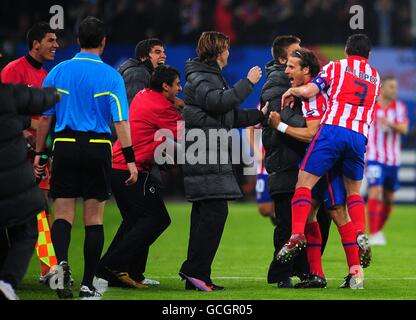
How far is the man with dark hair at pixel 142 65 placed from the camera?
10605mm

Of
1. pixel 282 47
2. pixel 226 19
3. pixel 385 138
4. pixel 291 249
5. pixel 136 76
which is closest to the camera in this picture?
pixel 291 249

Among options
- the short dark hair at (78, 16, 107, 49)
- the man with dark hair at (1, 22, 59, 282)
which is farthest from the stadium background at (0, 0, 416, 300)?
the short dark hair at (78, 16, 107, 49)

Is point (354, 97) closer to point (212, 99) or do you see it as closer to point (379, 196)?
point (212, 99)

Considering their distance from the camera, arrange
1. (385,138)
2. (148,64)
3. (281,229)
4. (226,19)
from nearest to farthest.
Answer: (281,229) < (148,64) < (385,138) < (226,19)

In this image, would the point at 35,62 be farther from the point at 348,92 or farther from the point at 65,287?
the point at 348,92

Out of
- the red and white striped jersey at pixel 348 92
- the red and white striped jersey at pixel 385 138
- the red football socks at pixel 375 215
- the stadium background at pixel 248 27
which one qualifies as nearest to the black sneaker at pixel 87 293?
the red and white striped jersey at pixel 348 92

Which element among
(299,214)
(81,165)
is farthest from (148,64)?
(299,214)

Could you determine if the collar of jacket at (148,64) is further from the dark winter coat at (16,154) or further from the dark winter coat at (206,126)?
the dark winter coat at (16,154)

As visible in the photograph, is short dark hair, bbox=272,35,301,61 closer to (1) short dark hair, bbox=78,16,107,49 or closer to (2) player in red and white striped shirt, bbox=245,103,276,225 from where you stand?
(1) short dark hair, bbox=78,16,107,49

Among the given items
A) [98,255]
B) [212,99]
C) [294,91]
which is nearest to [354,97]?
[294,91]

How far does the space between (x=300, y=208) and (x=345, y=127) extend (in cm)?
89

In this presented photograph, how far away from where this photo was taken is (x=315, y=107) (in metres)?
9.84

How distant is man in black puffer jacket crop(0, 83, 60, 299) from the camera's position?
7.71 metres

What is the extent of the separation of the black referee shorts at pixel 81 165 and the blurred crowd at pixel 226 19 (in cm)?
1291
